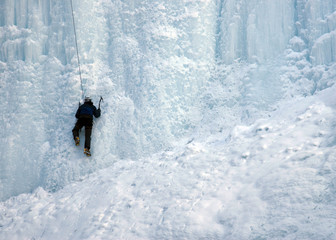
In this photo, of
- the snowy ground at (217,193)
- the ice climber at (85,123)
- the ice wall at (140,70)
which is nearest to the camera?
the snowy ground at (217,193)

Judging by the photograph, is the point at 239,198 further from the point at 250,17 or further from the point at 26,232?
the point at 250,17

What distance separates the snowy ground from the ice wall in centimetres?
45

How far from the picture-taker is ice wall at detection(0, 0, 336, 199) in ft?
20.9

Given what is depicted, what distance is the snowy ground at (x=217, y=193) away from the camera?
3.97 meters

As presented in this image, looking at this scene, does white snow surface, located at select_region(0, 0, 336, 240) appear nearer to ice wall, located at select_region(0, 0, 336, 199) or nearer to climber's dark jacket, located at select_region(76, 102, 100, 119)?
ice wall, located at select_region(0, 0, 336, 199)

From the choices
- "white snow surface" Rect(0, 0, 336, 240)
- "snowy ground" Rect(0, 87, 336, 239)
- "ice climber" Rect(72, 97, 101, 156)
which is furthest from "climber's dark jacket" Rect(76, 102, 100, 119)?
"snowy ground" Rect(0, 87, 336, 239)

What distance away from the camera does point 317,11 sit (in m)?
6.82

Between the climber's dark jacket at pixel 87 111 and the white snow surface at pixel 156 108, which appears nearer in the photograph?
the white snow surface at pixel 156 108

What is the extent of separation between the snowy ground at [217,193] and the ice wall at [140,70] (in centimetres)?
45

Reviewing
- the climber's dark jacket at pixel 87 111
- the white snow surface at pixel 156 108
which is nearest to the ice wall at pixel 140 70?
the white snow surface at pixel 156 108

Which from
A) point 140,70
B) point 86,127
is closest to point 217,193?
point 86,127

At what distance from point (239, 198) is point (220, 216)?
1.24 ft

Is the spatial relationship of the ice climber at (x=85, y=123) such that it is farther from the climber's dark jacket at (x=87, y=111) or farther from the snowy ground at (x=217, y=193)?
the snowy ground at (x=217, y=193)

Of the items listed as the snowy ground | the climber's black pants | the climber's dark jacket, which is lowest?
the snowy ground
